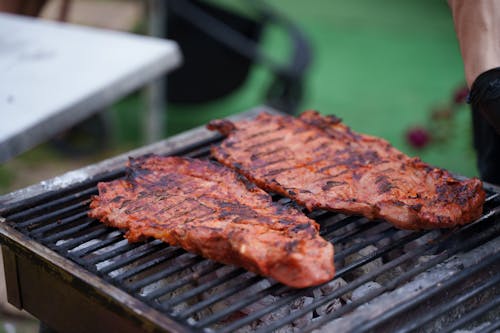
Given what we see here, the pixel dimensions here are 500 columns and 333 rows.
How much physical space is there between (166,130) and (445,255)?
483cm

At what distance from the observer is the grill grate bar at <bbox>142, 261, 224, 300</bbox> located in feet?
6.97

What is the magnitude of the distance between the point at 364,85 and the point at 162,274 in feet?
19.7

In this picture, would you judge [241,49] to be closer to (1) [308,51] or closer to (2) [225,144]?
(1) [308,51]

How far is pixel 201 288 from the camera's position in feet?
7.09

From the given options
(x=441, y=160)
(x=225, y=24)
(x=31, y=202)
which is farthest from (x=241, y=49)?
(x=31, y=202)

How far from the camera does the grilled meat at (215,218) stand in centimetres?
208

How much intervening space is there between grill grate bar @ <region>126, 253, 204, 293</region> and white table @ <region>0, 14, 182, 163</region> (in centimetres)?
114

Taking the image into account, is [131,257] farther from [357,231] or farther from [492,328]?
[492,328]

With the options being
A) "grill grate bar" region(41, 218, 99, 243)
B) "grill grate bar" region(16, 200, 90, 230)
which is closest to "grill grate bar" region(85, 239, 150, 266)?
"grill grate bar" region(41, 218, 99, 243)

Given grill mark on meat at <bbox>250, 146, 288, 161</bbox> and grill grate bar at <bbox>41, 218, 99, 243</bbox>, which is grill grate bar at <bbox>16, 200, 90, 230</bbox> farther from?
grill mark on meat at <bbox>250, 146, 288, 161</bbox>

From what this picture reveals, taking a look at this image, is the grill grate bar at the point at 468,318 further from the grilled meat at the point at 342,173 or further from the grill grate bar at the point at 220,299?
the grill grate bar at the point at 220,299

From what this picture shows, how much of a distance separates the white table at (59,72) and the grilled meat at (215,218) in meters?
0.75

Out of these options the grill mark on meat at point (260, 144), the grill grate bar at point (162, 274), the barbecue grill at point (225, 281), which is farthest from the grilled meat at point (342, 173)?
the grill grate bar at point (162, 274)

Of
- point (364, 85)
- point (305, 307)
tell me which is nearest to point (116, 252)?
point (305, 307)
